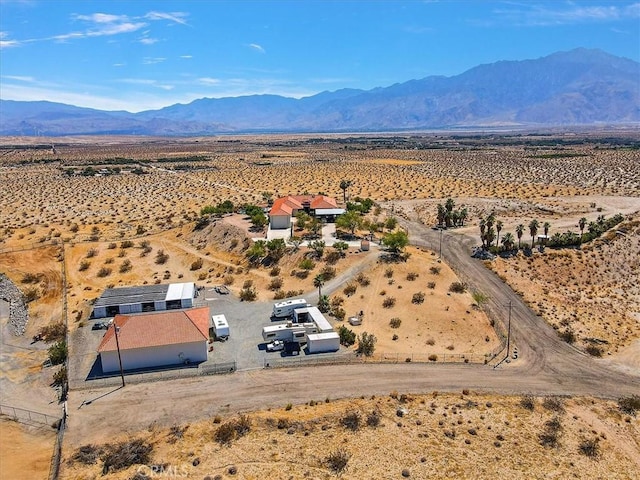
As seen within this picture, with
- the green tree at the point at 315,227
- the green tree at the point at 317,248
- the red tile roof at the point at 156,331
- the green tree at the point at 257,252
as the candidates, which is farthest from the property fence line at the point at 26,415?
the green tree at the point at 315,227

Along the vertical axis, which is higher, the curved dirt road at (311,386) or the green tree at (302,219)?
the green tree at (302,219)

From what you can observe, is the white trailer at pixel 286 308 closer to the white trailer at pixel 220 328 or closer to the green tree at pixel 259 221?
the white trailer at pixel 220 328

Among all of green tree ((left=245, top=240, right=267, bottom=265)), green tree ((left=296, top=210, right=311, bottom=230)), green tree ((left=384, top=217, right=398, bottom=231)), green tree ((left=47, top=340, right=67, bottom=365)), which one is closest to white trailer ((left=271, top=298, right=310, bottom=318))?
green tree ((left=245, top=240, right=267, bottom=265))

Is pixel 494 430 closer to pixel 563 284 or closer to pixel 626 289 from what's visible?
pixel 563 284

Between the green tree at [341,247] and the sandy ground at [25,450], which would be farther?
the green tree at [341,247]

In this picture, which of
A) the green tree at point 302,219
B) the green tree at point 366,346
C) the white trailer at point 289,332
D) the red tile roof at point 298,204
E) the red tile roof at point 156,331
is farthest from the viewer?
the red tile roof at point 298,204

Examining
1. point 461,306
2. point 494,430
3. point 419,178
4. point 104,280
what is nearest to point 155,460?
point 494,430

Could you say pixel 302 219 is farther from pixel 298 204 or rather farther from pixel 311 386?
pixel 311 386
